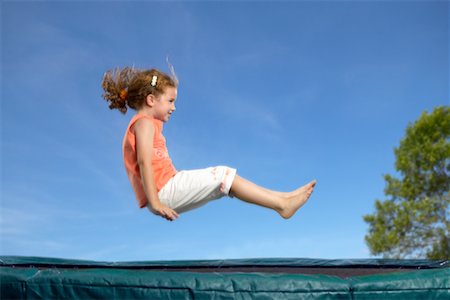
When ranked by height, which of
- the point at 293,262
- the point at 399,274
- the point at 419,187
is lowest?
the point at 399,274

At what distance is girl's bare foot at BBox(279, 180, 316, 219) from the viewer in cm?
248

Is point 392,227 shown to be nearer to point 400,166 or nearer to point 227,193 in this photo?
point 400,166

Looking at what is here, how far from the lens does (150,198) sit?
223cm

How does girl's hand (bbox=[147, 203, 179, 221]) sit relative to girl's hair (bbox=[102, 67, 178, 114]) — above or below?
below

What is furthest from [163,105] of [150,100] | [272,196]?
[272,196]

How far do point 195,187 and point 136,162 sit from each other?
29 cm

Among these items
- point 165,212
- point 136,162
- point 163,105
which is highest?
point 163,105

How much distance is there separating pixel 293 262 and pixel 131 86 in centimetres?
160

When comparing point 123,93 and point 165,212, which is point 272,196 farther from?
point 123,93

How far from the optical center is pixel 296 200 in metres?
2.50

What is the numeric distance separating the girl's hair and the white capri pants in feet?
1.28

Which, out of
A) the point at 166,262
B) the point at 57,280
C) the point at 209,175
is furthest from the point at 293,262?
the point at 57,280

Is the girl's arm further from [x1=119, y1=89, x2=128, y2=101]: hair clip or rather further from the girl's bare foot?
the girl's bare foot

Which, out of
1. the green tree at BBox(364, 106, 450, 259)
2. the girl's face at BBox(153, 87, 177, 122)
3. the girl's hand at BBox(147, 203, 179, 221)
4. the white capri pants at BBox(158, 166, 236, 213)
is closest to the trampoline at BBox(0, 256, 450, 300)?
the girl's hand at BBox(147, 203, 179, 221)
